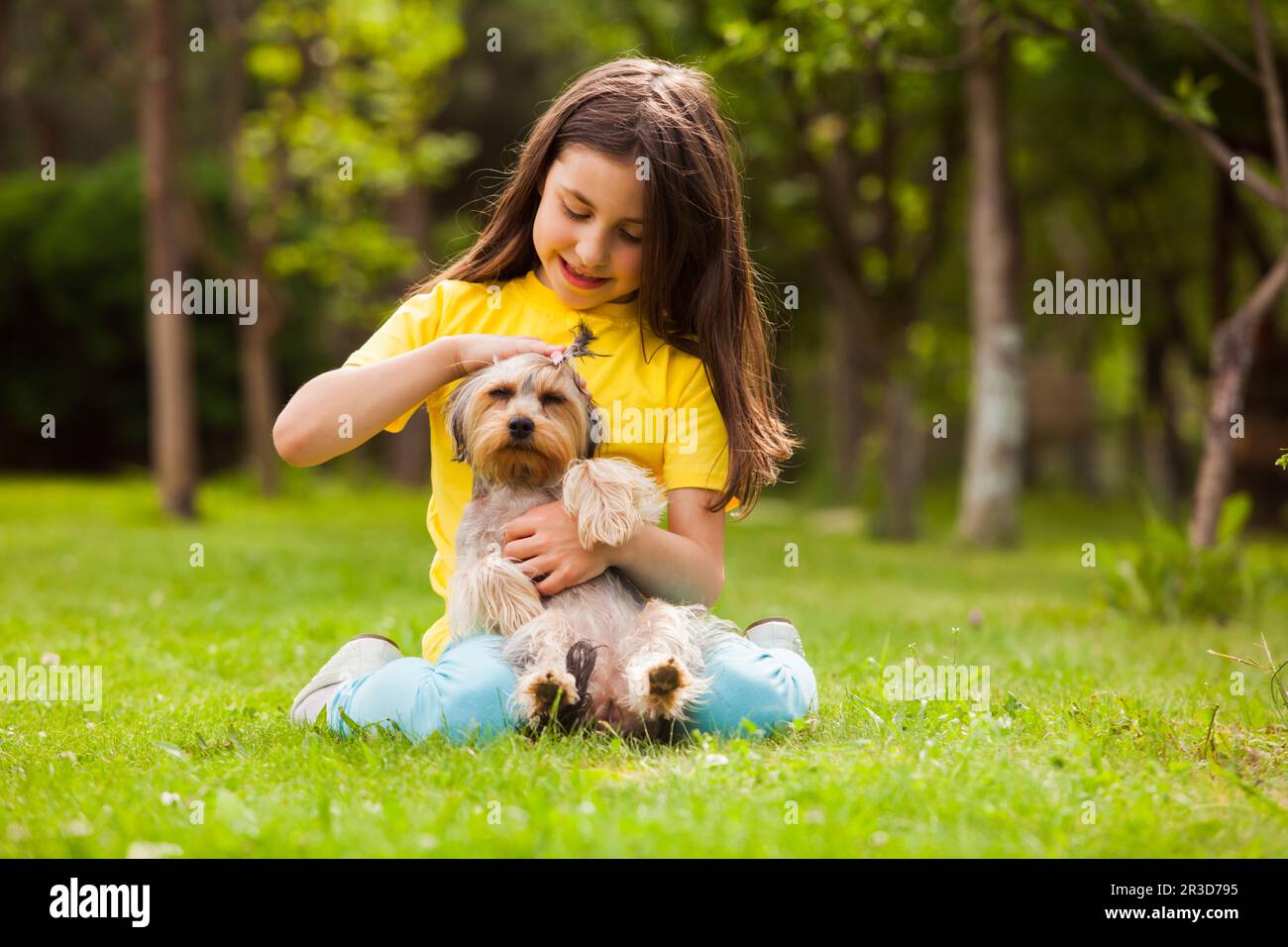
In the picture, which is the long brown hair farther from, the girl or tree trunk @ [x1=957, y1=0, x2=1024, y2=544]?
tree trunk @ [x1=957, y1=0, x2=1024, y2=544]

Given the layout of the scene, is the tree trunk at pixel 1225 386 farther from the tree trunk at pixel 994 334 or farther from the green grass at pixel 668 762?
the tree trunk at pixel 994 334

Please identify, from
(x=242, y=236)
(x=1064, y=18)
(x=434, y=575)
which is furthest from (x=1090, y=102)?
(x=434, y=575)

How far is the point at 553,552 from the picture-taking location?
3.87 m

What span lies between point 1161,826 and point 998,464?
1054 cm

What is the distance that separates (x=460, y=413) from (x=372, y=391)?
282 mm

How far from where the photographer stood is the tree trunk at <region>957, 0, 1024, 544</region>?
43.4ft

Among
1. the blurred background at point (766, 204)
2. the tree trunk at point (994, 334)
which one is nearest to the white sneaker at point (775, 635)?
the blurred background at point (766, 204)

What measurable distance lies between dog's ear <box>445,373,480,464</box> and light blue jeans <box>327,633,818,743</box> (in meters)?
0.61

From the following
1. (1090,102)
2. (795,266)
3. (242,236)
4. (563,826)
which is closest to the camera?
(563,826)

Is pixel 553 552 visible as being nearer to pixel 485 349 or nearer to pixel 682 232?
pixel 485 349

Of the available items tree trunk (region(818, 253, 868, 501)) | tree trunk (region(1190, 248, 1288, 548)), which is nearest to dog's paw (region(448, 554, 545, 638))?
tree trunk (region(1190, 248, 1288, 548))
